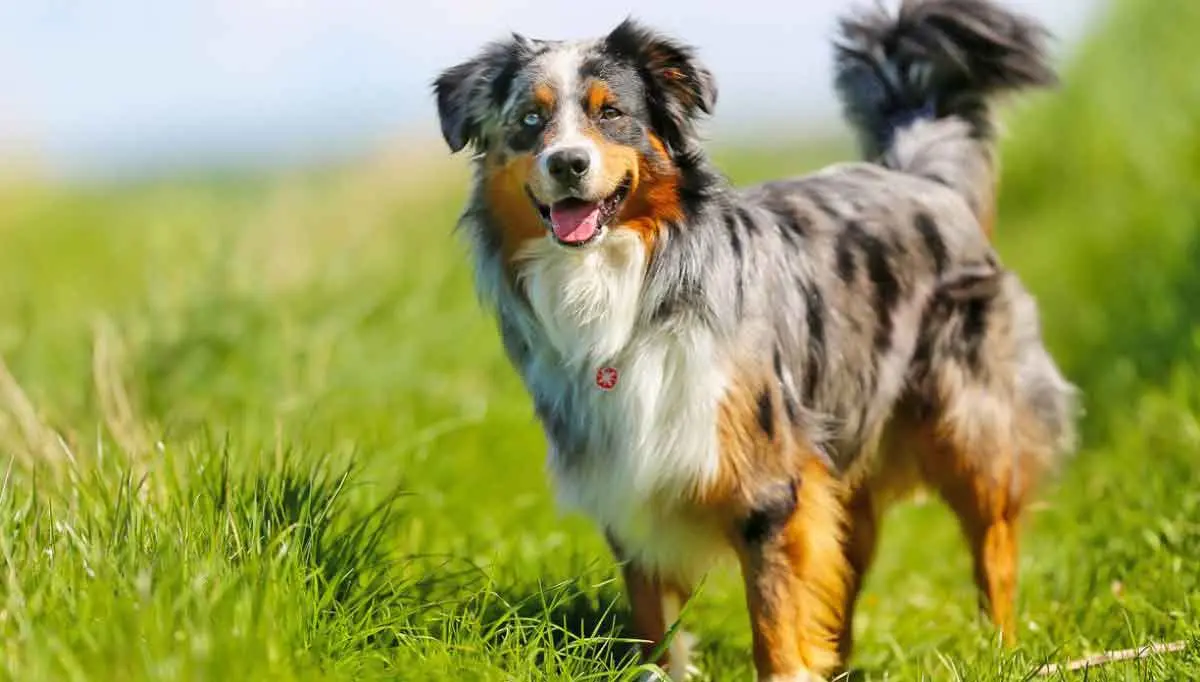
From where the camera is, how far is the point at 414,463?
233 inches

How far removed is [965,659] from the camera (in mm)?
4453

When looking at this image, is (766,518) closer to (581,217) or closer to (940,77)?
(581,217)

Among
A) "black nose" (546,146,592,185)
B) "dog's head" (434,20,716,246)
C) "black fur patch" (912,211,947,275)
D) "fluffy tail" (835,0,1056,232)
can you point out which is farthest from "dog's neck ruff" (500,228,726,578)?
"fluffy tail" (835,0,1056,232)

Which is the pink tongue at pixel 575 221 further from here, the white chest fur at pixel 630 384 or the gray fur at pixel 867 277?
the gray fur at pixel 867 277

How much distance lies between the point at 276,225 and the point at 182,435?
501 cm

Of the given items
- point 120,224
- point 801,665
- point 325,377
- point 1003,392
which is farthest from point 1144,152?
point 120,224

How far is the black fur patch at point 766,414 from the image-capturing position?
13.9ft

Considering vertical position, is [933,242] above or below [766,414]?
above

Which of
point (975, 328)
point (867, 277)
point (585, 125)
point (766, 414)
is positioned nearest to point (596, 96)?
point (585, 125)

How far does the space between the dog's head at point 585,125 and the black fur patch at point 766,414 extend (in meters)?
0.60

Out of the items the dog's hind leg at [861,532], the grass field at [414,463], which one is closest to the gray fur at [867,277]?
the dog's hind leg at [861,532]

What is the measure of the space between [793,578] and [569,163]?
55.7 inches

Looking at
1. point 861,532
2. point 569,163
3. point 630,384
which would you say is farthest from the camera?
point 861,532

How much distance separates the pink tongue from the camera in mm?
4055
